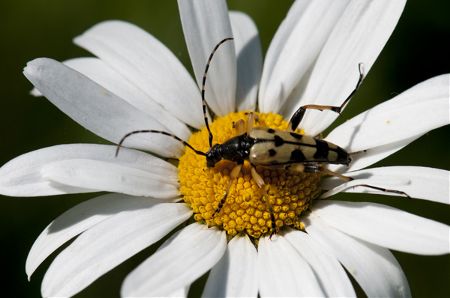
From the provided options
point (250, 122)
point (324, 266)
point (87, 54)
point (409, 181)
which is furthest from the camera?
point (87, 54)

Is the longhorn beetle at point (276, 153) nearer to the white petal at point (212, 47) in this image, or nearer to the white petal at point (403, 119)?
the white petal at point (403, 119)

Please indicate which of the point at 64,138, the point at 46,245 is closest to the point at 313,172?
the point at 46,245

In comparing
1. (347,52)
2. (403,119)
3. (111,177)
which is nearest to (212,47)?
(347,52)

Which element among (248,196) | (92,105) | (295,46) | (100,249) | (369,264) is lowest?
(369,264)

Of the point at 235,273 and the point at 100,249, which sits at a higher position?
the point at 100,249

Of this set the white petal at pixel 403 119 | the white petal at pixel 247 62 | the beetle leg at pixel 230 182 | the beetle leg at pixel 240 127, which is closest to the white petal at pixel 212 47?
the white petal at pixel 247 62

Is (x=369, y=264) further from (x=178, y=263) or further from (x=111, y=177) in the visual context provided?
(x=111, y=177)

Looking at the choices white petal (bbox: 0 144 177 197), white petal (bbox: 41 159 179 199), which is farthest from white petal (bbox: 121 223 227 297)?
white petal (bbox: 0 144 177 197)
